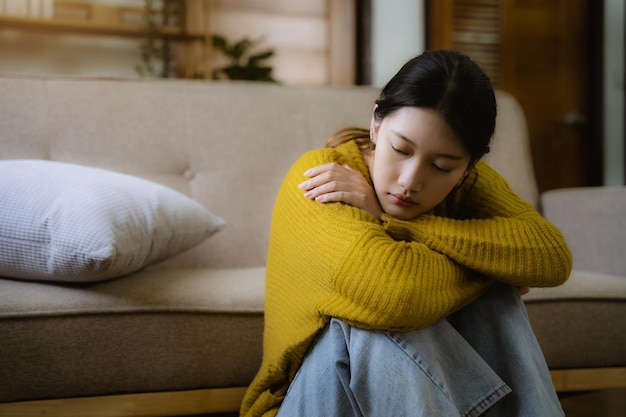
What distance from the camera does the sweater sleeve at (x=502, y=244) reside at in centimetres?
95

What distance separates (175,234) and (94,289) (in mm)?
213

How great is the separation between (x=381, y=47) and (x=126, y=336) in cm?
285

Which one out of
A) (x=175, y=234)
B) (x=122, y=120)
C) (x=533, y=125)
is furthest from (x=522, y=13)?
(x=175, y=234)

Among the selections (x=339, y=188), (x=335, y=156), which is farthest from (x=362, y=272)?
(x=335, y=156)

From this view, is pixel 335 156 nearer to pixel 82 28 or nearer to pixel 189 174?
pixel 189 174

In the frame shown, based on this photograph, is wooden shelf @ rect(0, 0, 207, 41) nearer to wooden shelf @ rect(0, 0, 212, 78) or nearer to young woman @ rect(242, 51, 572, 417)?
wooden shelf @ rect(0, 0, 212, 78)

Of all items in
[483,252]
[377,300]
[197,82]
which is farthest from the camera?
[197,82]

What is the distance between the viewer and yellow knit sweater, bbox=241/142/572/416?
856mm

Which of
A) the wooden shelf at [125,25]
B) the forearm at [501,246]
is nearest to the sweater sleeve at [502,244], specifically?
the forearm at [501,246]

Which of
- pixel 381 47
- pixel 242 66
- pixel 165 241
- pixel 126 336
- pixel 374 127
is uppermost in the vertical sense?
pixel 381 47

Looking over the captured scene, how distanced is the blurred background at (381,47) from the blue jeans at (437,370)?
236 cm

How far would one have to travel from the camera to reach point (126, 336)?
1.09 m

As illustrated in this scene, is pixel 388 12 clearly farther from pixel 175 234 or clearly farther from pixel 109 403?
→ pixel 109 403

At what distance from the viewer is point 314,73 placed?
3.63 m
